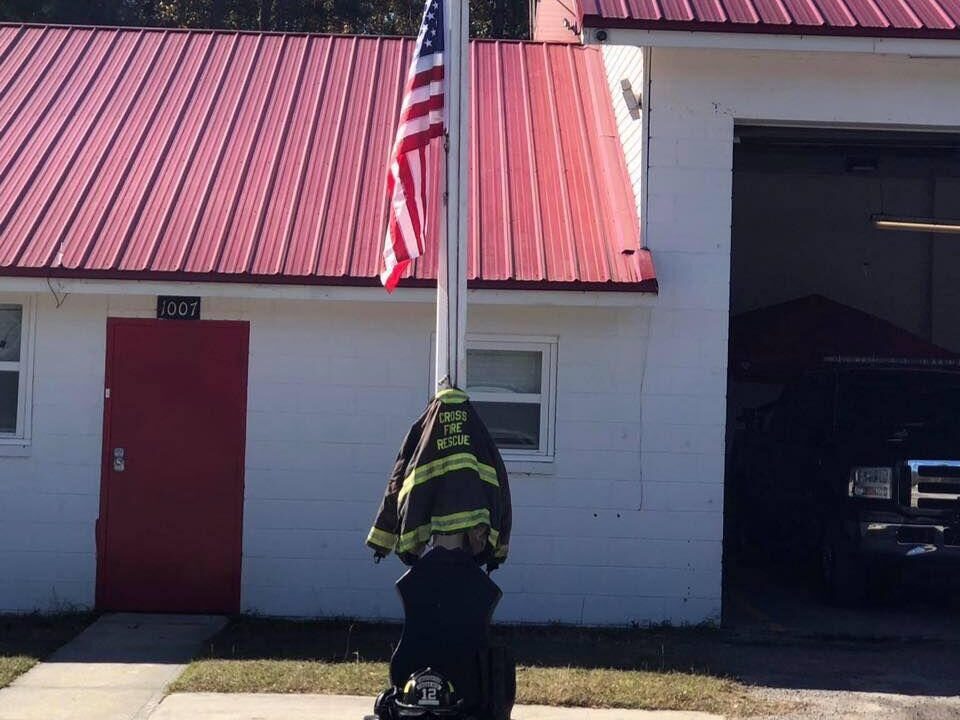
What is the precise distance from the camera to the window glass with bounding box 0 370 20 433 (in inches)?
436

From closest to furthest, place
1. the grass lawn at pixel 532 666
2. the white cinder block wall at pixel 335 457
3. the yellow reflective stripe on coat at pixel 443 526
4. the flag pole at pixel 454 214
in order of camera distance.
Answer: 1. the yellow reflective stripe on coat at pixel 443 526
2. the flag pole at pixel 454 214
3. the grass lawn at pixel 532 666
4. the white cinder block wall at pixel 335 457

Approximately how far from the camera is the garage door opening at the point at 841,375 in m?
11.2

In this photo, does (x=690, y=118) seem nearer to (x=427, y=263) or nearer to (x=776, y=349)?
(x=427, y=263)

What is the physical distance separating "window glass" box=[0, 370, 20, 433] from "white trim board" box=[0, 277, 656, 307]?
846mm

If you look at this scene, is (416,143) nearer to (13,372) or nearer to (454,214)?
(454,214)

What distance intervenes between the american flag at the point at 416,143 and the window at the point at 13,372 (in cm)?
457

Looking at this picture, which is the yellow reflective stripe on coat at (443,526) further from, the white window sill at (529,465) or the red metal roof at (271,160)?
the white window sill at (529,465)

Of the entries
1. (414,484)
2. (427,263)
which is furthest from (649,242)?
(414,484)

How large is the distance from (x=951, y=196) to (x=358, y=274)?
12.3 metres

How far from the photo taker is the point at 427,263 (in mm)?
10617

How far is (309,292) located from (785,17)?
4.28 meters

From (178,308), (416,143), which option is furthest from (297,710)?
(178,308)

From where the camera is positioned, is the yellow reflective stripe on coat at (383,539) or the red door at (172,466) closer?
the yellow reflective stripe on coat at (383,539)

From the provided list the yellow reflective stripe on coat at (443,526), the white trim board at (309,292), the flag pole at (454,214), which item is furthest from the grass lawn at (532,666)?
the white trim board at (309,292)
